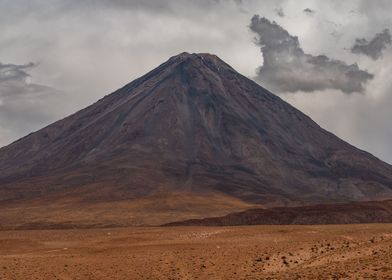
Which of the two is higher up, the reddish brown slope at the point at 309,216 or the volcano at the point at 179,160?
the volcano at the point at 179,160

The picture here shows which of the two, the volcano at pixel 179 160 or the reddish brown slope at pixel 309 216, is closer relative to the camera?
the reddish brown slope at pixel 309 216

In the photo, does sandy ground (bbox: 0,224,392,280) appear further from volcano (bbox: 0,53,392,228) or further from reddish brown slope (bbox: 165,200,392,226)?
volcano (bbox: 0,53,392,228)

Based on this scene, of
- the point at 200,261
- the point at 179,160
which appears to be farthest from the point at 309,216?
the point at 179,160

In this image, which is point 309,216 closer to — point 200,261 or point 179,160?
point 200,261

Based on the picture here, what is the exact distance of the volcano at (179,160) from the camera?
94.6 metres

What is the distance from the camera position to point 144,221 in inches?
3081

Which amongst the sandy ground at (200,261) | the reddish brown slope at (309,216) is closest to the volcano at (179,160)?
the reddish brown slope at (309,216)

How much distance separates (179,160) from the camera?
13338 cm

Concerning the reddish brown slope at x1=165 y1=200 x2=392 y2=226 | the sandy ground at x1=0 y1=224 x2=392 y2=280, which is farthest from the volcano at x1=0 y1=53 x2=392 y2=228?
the sandy ground at x1=0 y1=224 x2=392 y2=280

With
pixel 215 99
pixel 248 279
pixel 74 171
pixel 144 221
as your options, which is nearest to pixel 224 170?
pixel 74 171

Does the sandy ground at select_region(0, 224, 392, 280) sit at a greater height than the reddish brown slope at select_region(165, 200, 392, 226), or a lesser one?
lesser

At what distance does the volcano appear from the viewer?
9462cm

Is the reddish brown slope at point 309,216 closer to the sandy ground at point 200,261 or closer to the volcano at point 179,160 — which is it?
the volcano at point 179,160

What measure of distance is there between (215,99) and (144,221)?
9739 centimetres
